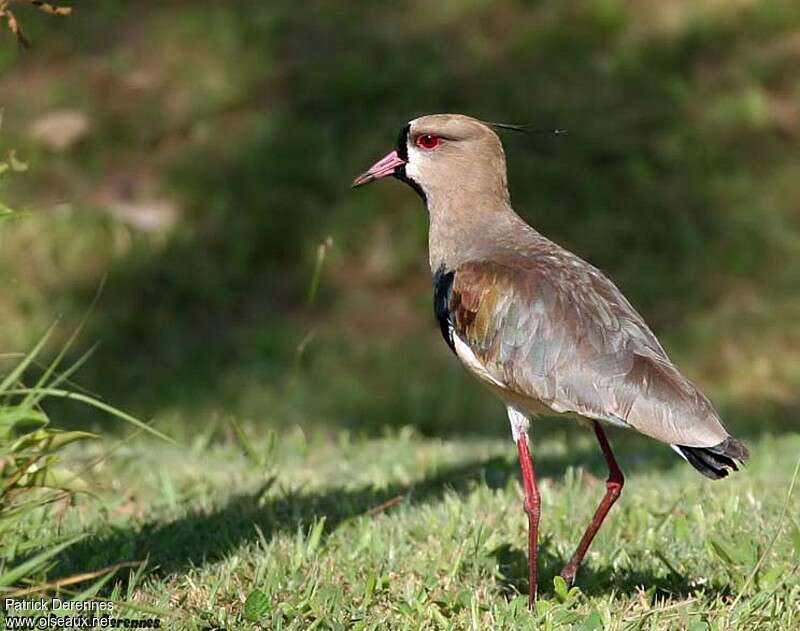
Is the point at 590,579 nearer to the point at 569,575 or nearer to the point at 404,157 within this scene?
the point at 569,575

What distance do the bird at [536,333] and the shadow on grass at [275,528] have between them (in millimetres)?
297

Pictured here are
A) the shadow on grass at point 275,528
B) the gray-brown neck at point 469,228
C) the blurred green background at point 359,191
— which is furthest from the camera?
the blurred green background at point 359,191

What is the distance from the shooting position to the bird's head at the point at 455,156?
545 cm

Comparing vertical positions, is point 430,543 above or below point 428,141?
below

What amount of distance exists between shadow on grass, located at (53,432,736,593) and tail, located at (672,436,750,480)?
61 centimetres

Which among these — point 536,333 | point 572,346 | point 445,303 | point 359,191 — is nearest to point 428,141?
point 445,303

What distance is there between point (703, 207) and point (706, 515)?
6.81 meters

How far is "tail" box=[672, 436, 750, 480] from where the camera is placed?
163 inches

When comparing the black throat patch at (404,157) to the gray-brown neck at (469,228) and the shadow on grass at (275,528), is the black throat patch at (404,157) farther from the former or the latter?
the shadow on grass at (275,528)

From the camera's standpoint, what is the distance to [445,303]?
16.5 ft

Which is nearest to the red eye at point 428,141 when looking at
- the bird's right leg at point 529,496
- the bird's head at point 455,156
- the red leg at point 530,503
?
the bird's head at point 455,156

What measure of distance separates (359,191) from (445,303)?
23.4ft

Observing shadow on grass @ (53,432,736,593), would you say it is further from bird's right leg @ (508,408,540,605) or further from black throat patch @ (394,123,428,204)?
black throat patch @ (394,123,428,204)

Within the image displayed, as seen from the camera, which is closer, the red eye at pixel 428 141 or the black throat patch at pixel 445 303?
the black throat patch at pixel 445 303
